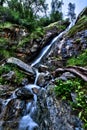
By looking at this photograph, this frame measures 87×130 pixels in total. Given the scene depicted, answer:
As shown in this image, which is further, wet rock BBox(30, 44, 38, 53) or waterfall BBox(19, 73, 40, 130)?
wet rock BBox(30, 44, 38, 53)

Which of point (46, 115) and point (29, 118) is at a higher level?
point (46, 115)

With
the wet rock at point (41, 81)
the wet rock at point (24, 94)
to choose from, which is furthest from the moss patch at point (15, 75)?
the wet rock at point (24, 94)

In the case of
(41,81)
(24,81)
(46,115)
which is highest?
(46,115)

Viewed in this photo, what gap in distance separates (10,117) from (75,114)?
2946 mm

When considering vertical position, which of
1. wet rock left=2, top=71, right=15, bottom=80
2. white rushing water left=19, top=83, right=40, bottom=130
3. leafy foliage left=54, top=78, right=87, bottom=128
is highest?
leafy foliage left=54, top=78, right=87, bottom=128

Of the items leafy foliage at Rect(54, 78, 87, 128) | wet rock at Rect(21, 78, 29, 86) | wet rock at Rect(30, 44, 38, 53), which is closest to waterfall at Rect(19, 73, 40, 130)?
leafy foliage at Rect(54, 78, 87, 128)

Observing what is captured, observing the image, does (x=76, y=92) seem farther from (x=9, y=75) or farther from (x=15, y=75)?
(x=9, y=75)

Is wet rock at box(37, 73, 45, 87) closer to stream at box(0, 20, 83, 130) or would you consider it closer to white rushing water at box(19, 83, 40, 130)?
stream at box(0, 20, 83, 130)

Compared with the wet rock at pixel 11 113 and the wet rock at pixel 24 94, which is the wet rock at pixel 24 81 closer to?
the wet rock at pixel 24 94

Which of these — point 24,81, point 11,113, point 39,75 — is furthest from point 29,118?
point 39,75

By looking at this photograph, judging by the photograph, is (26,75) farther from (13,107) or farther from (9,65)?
(13,107)

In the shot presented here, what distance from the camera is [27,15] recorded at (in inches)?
1228

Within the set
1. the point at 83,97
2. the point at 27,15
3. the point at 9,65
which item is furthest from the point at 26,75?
the point at 27,15

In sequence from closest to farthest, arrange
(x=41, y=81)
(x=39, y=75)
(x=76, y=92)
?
(x=76, y=92) → (x=41, y=81) → (x=39, y=75)
